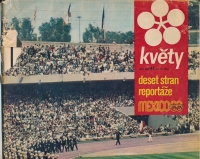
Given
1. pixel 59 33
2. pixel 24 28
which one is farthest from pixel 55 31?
pixel 24 28

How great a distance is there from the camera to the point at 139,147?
11.0 ft

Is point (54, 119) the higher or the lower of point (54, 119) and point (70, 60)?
the lower

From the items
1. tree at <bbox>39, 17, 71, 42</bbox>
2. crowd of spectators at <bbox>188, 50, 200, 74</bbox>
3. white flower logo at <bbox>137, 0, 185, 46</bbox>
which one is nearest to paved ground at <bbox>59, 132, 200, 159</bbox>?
crowd of spectators at <bbox>188, 50, 200, 74</bbox>

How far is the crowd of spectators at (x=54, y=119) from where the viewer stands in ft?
10.8

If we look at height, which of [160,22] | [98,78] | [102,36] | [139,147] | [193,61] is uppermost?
[160,22]

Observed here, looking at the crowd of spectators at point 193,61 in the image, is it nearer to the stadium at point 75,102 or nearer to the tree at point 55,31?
the stadium at point 75,102

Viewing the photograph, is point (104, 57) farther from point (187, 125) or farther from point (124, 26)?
point (187, 125)

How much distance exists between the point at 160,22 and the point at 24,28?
108cm

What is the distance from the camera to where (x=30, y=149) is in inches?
130

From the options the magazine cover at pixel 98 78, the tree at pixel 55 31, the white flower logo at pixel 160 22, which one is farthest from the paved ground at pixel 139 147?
the tree at pixel 55 31

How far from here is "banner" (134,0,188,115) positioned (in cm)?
328

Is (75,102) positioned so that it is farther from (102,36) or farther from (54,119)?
(102,36)

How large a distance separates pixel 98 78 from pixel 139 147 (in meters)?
0.65

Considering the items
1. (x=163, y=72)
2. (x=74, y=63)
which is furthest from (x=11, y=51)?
(x=163, y=72)
